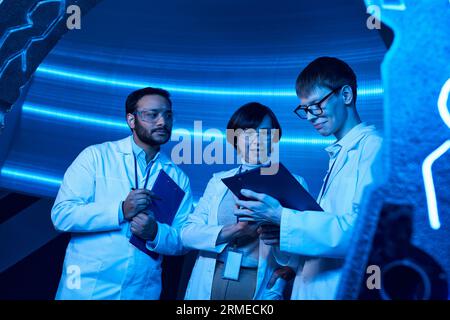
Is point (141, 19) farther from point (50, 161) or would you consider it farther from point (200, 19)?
point (50, 161)

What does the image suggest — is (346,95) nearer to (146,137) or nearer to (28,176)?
(146,137)

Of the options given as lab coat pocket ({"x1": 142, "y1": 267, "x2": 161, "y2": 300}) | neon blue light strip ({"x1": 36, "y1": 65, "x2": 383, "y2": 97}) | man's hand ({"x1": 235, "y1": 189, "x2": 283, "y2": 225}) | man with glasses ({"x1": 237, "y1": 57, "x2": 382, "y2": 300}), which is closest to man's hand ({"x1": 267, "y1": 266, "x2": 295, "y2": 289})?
man with glasses ({"x1": 237, "y1": 57, "x2": 382, "y2": 300})

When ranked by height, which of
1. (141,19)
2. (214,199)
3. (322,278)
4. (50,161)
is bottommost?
(322,278)

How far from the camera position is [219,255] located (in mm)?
2326

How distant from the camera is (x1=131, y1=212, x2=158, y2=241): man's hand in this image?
2.35 m

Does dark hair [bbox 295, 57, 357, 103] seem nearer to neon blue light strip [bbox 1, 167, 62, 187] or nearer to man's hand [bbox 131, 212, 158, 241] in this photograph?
man's hand [bbox 131, 212, 158, 241]

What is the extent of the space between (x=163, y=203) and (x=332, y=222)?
2.78ft

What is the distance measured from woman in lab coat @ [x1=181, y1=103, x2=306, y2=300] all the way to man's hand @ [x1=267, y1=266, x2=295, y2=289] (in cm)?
1

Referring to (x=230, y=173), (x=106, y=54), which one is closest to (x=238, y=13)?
(x=106, y=54)

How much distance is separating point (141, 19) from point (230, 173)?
3.93 ft

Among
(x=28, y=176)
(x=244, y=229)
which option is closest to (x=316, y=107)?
(x=244, y=229)

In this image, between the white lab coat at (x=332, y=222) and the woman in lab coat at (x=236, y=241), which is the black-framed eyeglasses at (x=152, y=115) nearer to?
the woman in lab coat at (x=236, y=241)

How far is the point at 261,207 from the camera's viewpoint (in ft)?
6.52

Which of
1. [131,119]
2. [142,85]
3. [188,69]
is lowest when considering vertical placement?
[131,119]
